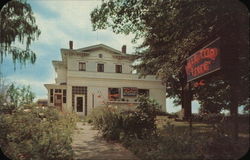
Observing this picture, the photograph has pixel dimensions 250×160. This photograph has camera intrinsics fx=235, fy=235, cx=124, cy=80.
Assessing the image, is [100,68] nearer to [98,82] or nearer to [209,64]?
[98,82]

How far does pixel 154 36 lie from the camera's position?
9281mm

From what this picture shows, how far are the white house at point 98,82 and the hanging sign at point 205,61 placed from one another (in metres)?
3.03

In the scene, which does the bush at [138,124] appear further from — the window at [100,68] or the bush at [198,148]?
the window at [100,68]

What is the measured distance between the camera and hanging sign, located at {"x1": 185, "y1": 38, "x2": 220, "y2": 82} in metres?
5.39

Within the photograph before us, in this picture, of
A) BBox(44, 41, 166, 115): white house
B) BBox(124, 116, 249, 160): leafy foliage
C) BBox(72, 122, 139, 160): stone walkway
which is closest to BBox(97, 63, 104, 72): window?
BBox(44, 41, 166, 115): white house

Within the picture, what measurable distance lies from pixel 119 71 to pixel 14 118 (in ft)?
22.5

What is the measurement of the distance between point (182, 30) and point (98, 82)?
8437 mm

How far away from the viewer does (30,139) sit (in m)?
7.21

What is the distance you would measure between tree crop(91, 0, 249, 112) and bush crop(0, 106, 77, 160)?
13.7 feet

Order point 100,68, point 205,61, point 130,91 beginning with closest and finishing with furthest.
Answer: point 205,61 < point 130,91 < point 100,68

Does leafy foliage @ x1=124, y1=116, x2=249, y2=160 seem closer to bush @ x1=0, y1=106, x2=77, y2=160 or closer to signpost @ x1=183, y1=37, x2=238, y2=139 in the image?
signpost @ x1=183, y1=37, x2=238, y2=139

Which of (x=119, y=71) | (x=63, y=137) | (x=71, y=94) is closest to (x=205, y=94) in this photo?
(x=63, y=137)

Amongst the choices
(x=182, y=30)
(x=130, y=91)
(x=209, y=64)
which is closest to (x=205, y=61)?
(x=209, y=64)

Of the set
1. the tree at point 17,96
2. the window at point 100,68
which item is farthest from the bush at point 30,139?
the window at point 100,68
